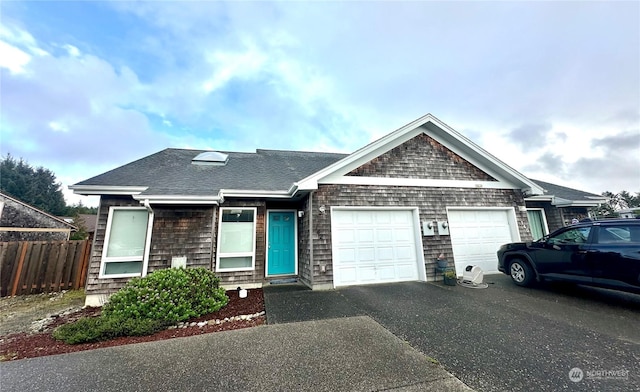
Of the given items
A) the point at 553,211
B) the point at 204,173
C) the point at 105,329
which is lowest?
the point at 105,329

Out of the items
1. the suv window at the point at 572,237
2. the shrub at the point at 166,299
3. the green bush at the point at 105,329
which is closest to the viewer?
the green bush at the point at 105,329

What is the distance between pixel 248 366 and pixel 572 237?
22.9 ft

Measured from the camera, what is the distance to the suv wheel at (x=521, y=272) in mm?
5785

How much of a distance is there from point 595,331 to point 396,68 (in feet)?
32.2

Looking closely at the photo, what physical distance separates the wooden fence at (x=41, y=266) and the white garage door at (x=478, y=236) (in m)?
12.0

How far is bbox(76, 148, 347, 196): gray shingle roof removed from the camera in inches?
242

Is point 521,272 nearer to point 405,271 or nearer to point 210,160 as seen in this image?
point 405,271

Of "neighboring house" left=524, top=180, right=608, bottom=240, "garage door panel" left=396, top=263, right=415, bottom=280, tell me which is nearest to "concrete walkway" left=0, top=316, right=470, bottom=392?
"garage door panel" left=396, top=263, right=415, bottom=280

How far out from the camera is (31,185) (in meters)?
25.9

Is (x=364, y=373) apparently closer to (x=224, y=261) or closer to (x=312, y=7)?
(x=224, y=261)

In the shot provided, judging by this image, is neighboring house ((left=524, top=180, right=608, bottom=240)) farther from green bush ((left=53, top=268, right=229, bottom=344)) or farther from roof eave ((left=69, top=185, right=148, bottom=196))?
roof eave ((left=69, top=185, right=148, bottom=196))

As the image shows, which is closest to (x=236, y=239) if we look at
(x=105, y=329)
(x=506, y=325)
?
(x=105, y=329)

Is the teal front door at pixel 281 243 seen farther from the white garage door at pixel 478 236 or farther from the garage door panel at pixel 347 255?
the white garage door at pixel 478 236

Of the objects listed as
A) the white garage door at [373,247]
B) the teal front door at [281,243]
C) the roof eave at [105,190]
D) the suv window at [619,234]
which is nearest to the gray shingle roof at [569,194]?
the suv window at [619,234]
